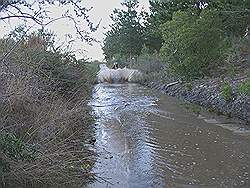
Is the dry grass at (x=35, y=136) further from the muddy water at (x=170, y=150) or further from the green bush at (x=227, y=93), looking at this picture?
the green bush at (x=227, y=93)

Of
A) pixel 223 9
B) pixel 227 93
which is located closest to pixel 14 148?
pixel 227 93

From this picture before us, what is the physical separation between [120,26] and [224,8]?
25.6m

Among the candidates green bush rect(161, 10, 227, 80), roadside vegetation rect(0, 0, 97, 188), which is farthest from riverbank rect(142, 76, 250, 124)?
roadside vegetation rect(0, 0, 97, 188)

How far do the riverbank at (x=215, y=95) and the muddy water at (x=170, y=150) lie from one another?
563mm

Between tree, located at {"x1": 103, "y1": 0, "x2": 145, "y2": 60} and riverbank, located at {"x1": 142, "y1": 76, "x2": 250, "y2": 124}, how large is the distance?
17.6 meters

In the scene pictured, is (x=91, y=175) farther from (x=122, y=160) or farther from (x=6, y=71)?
(x=6, y=71)

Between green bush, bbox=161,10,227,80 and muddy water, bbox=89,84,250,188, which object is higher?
green bush, bbox=161,10,227,80

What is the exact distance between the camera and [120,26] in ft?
158

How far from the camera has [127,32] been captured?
46.4 m

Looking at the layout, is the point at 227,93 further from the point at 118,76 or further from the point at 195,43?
the point at 118,76

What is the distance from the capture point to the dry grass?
720cm

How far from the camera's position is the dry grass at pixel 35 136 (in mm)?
7203

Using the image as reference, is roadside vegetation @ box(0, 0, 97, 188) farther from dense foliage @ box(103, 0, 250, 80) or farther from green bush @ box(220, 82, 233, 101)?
dense foliage @ box(103, 0, 250, 80)

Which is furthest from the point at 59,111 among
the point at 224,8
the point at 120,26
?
the point at 120,26
